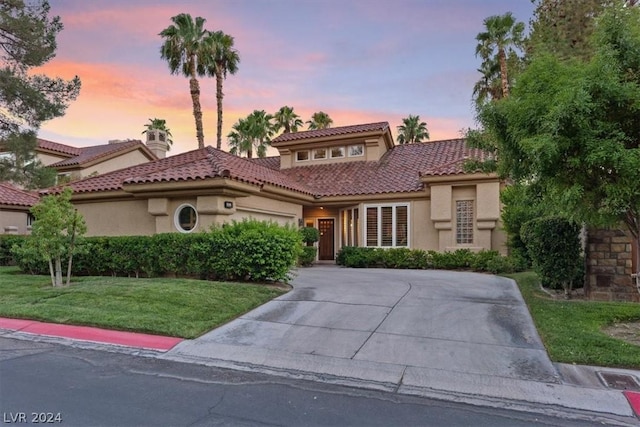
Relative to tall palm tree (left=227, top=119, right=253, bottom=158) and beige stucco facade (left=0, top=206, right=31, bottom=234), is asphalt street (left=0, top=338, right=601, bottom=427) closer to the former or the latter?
beige stucco facade (left=0, top=206, right=31, bottom=234)

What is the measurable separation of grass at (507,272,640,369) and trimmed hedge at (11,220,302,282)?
600 cm

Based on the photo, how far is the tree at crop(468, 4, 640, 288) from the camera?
6062 millimetres

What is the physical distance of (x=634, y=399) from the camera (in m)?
4.56

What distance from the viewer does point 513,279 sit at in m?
13.2

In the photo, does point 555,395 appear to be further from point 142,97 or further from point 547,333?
point 142,97

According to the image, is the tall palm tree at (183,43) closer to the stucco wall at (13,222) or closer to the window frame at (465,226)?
the stucco wall at (13,222)

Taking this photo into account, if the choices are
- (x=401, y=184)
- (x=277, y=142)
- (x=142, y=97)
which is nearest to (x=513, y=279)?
(x=401, y=184)

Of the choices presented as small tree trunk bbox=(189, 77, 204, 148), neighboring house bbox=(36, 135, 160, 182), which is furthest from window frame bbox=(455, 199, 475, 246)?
neighboring house bbox=(36, 135, 160, 182)

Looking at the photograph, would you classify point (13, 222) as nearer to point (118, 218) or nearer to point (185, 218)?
point (118, 218)

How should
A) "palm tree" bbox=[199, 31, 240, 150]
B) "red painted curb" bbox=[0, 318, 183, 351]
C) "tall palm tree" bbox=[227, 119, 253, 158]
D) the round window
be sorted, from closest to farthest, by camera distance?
"red painted curb" bbox=[0, 318, 183, 351]
the round window
"palm tree" bbox=[199, 31, 240, 150]
"tall palm tree" bbox=[227, 119, 253, 158]

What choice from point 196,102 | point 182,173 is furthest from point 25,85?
point 196,102

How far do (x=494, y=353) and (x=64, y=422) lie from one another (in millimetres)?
5415

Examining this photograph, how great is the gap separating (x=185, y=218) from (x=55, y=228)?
3.77 meters

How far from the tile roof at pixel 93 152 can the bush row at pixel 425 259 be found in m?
20.1
